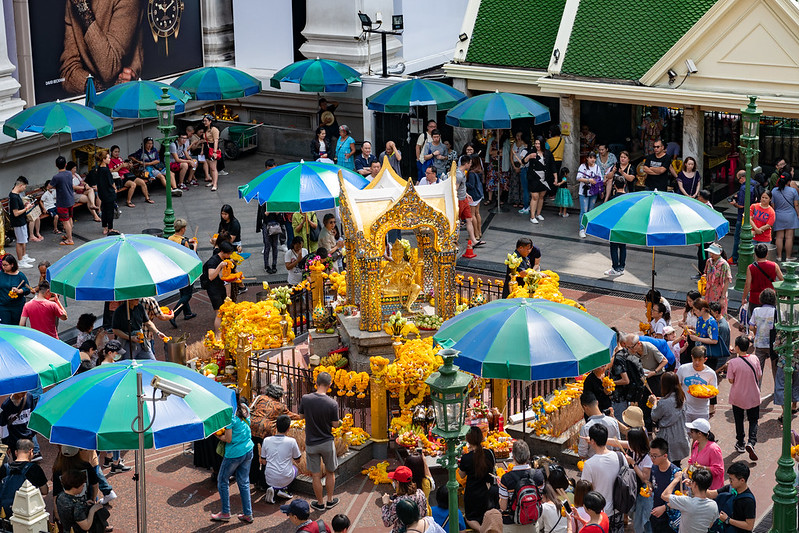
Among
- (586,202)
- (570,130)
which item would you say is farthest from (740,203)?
(570,130)

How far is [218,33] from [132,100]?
23.4 ft

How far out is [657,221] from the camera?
15.9 metres

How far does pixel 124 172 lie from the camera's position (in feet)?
84.0

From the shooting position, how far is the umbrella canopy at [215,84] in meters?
26.3

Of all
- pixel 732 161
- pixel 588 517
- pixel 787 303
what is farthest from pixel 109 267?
pixel 732 161

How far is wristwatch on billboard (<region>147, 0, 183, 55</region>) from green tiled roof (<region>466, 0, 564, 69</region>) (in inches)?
317

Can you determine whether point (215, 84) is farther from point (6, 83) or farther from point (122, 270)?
point (122, 270)

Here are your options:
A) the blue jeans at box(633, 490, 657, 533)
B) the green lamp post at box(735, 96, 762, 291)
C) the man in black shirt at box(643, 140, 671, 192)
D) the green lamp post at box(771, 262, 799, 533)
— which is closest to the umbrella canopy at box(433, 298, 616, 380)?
the blue jeans at box(633, 490, 657, 533)

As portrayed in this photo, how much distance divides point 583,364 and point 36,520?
570cm

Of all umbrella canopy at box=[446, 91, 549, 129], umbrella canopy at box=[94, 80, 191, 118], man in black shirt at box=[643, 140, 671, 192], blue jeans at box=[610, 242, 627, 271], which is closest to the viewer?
blue jeans at box=[610, 242, 627, 271]

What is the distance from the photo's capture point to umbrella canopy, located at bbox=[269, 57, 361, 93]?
85.8 feet

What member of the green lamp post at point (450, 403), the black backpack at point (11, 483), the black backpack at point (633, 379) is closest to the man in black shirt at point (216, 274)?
the black backpack at point (11, 483)

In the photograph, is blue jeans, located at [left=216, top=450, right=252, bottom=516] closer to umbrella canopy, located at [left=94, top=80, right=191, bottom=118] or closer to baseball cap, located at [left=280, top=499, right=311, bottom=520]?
baseball cap, located at [left=280, top=499, right=311, bottom=520]

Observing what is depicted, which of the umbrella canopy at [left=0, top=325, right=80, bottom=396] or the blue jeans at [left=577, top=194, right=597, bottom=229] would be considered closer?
the umbrella canopy at [left=0, top=325, right=80, bottom=396]
